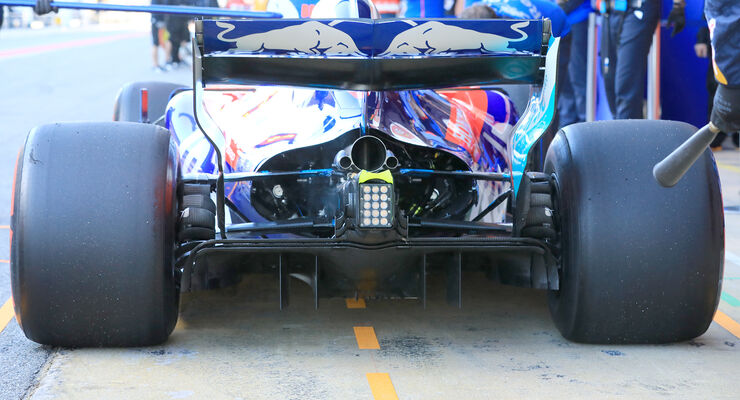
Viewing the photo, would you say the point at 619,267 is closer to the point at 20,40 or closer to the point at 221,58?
the point at 221,58

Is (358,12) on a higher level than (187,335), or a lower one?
higher

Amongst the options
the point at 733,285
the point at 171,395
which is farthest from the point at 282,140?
the point at 733,285

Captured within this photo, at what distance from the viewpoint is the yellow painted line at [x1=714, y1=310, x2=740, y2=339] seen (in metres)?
4.79

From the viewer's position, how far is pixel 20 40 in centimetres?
3572

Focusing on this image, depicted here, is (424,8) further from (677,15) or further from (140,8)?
(140,8)

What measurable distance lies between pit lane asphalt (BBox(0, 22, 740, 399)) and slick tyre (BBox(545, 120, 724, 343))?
0.16m

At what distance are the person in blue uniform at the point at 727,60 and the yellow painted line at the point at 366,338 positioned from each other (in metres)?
1.83

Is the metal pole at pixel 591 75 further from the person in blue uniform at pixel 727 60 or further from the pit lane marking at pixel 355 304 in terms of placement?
the person in blue uniform at pixel 727 60

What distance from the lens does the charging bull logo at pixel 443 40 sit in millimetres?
4152

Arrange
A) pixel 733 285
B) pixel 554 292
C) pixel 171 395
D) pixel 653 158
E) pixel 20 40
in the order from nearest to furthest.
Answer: pixel 171 395
pixel 653 158
pixel 554 292
pixel 733 285
pixel 20 40

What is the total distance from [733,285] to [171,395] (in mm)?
3537

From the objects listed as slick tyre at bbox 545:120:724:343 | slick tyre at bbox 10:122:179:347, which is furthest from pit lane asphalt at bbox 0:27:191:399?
slick tyre at bbox 545:120:724:343

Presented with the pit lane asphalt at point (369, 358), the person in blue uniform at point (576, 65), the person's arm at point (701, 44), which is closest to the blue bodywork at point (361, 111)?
the pit lane asphalt at point (369, 358)

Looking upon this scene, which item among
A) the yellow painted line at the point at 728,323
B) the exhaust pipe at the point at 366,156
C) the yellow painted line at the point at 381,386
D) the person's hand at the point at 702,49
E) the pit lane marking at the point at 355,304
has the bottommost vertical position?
the pit lane marking at the point at 355,304
